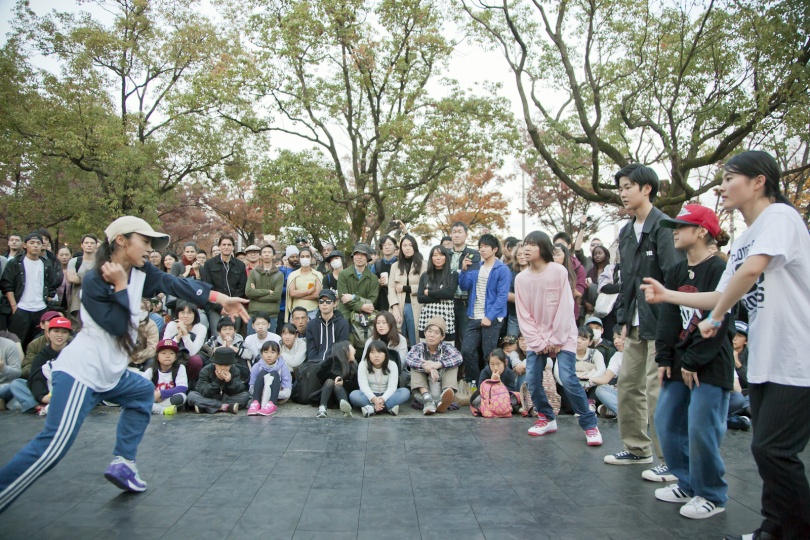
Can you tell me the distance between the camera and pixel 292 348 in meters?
7.42

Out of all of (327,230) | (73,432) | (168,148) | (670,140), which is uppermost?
(168,148)

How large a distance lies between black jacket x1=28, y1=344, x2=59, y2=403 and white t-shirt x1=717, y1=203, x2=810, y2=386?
6.75m

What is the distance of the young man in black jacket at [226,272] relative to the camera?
340 inches

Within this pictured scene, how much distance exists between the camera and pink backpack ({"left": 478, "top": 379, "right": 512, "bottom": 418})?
21.1ft

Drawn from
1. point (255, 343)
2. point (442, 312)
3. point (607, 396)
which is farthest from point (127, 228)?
point (607, 396)

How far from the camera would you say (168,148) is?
21203 millimetres

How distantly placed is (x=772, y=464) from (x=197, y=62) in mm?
24009

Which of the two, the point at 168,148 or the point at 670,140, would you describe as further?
the point at 168,148

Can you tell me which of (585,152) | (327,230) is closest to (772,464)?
(585,152)

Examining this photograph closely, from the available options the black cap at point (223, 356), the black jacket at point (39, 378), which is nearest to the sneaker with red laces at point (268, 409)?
the black cap at point (223, 356)

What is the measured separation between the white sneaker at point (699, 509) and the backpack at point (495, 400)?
2981mm

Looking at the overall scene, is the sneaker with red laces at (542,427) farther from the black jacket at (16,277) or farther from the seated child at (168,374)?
the black jacket at (16,277)

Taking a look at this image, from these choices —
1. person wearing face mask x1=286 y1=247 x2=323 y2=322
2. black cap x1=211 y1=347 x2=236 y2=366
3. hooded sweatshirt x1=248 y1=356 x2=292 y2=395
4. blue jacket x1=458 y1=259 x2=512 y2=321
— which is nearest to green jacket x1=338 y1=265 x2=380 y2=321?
person wearing face mask x1=286 y1=247 x2=323 y2=322

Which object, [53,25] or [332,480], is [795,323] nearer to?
[332,480]
